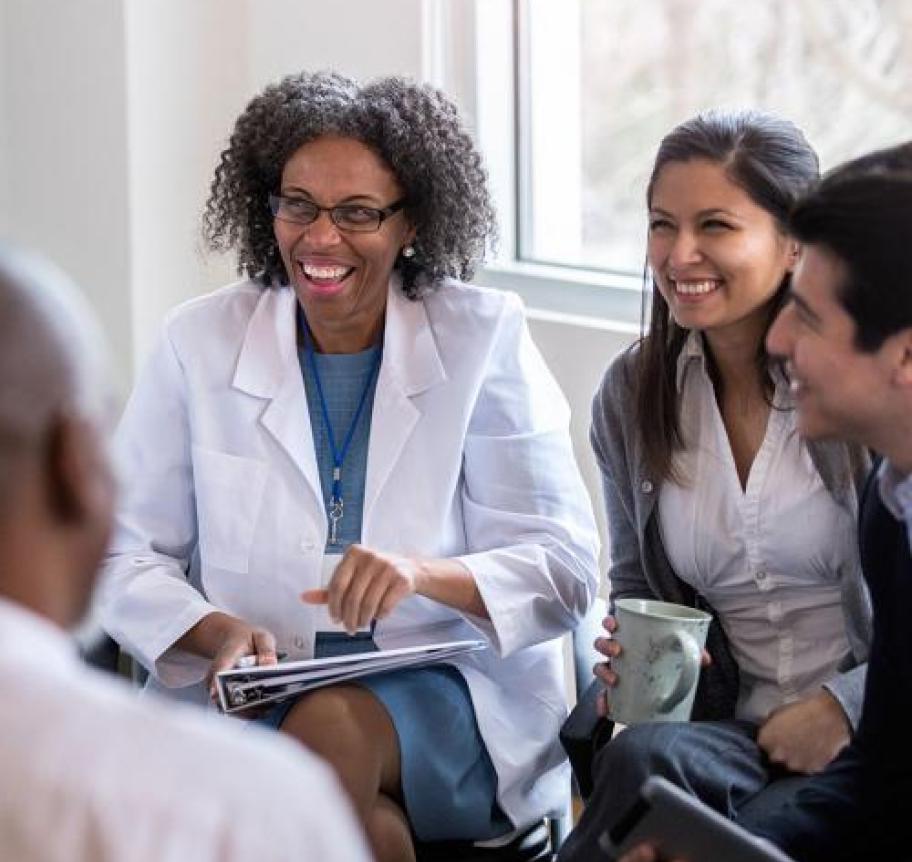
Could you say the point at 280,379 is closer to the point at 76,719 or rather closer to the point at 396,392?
the point at 396,392

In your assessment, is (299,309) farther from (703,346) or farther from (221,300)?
(703,346)

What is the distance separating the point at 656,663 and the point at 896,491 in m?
0.36

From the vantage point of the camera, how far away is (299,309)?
269 centimetres

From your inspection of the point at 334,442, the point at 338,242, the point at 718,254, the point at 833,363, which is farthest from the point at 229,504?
the point at 833,363

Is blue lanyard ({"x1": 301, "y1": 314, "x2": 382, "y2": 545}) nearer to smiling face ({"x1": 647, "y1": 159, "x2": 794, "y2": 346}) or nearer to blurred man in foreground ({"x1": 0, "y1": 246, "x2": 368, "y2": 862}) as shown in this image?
smiling face ({"x1": 647, "y1": 159, "x2": 794, "y2": 346})


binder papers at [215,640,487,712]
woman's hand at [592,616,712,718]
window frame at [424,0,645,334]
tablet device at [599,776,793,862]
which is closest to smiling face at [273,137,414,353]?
binder papers at [215,640,487,712]

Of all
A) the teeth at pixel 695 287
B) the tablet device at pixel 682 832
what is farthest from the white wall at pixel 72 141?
the tablet device at pixel 682 832

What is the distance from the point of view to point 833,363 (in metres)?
1.90

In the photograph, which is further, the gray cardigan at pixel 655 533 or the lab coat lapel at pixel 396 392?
the lab coat lapel at pixel 396 392

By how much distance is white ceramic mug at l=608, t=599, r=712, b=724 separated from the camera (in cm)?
212

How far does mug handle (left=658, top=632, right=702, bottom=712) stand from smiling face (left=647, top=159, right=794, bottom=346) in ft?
1.47

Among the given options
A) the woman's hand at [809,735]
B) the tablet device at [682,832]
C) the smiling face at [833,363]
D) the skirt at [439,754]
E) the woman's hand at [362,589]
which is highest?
the smiling face at [833,363]

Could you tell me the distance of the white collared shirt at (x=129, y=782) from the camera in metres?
0.96

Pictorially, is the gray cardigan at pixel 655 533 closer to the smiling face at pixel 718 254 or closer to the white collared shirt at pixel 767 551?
the white collared shirt at pixel 767 551
